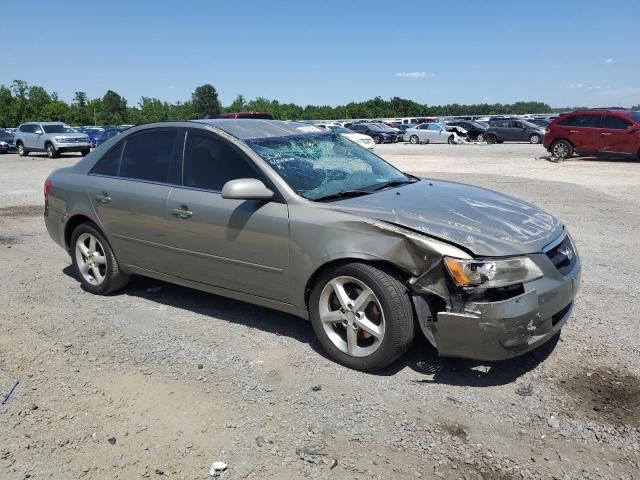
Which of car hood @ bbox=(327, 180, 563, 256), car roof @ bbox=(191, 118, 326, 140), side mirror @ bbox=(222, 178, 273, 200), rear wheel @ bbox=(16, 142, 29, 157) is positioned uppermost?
car roof @ bbox=(191, 118, 326, 140)

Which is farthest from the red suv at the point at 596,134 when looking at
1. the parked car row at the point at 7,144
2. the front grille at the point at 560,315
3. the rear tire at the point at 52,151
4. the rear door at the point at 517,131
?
the parked car row at the point at 7,144

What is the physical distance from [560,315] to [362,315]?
50.4 inches

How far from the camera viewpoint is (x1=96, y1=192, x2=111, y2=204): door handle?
5113 millimetres

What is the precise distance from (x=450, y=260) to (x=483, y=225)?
17.7 inches

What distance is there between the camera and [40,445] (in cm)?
303

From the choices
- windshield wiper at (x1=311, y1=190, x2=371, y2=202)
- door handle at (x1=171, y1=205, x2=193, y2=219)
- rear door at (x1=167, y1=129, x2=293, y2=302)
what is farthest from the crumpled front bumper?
door handle at (x1=171, y1=205, x2=193, y2=219)

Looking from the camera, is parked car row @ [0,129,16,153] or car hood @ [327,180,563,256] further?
Result: parked car row @ [0,129,16,153]

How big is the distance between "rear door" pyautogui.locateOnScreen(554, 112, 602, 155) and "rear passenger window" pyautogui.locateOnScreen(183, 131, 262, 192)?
→ 1751 centimetres

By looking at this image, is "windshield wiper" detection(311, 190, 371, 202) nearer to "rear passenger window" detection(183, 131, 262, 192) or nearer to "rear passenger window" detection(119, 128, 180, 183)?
"rear passenger window" detection(183, 131, 262, 192)

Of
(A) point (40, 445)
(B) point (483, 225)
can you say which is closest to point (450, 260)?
(B) point (483, 225)

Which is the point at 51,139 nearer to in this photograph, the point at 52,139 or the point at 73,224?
the point at 52,139

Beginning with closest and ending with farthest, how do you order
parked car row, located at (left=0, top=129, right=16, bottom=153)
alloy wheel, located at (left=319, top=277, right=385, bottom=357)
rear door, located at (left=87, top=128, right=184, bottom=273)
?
alloy wheel, located at (left=319, top=277, right=385, bottom=357) → rear door, located at (left=87, top=128, right=184, bottom=273) → parked car row, located at (left=0, top=129, right=16, bottom=153)

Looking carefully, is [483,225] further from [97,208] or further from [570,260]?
[97,208]

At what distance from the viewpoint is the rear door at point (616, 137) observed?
1792cm
